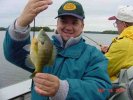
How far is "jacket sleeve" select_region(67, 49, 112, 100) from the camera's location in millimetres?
3299

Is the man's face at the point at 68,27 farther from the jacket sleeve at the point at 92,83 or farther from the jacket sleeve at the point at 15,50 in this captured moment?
the jacket sleeve at the point at 15,50

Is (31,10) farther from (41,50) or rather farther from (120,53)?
(120,53)

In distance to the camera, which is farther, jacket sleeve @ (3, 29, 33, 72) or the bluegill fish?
jacket sleeve @ (3, 29, 33, 72)

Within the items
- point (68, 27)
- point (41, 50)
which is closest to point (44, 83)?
point (41, 50)

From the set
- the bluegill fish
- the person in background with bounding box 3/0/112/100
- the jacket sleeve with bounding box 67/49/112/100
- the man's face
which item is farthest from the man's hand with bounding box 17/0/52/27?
the jacket sleeve with bounding box 67/49/112/100

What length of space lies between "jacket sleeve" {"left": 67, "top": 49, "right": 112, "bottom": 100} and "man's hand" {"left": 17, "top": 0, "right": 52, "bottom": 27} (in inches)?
26.8

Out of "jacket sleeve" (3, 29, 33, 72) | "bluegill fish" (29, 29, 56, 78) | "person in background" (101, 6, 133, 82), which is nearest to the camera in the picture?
"bluegill fish" (29, 29, 56, 78)

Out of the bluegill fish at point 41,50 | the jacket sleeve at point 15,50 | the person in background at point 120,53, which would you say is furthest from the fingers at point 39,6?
the person in background at point 120,53

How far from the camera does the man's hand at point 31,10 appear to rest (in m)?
3.03

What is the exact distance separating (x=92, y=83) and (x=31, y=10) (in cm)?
95

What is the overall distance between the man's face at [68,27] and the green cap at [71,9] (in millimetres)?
44

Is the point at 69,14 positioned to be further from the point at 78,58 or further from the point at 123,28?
the point at 123,28

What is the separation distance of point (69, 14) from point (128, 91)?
49.2 inches

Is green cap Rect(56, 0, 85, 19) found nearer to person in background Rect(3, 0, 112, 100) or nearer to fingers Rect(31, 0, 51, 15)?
person in background Rect(3, 0, 112, 100)
